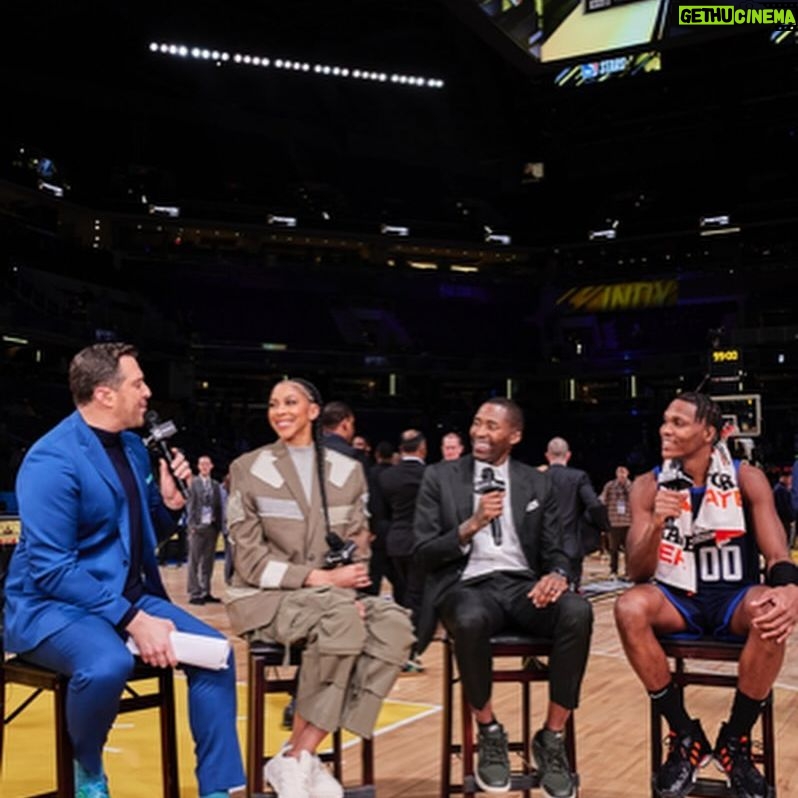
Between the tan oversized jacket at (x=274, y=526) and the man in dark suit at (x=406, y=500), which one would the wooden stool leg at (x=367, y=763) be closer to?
the tan oversized jacket at (x=274, y=526)

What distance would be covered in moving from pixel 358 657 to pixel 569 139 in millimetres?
33444

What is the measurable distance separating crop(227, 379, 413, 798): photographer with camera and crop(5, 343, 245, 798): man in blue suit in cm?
21

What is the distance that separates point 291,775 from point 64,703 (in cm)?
76

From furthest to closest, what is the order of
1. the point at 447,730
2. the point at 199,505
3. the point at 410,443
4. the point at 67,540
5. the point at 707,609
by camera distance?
the point at 199,505 < the point at 410,443 < the point at 447,730 < the point at 707,609 < the point at 67,540

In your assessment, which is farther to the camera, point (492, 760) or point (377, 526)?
point (377, 526)

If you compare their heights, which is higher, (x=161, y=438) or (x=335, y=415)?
(x=335, y=415)

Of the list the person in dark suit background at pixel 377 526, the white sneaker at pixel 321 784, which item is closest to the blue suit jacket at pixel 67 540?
the white sneaker at pixel 321 784

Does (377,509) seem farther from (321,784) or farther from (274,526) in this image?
(321,784)

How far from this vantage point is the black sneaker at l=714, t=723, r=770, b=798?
3.66 meters

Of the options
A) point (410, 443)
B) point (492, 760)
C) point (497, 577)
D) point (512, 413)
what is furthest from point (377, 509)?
point (492, 760)

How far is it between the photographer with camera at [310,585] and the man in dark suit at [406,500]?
309 centimetres

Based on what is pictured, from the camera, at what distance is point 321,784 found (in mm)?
3477

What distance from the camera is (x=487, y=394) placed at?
34.1 meters

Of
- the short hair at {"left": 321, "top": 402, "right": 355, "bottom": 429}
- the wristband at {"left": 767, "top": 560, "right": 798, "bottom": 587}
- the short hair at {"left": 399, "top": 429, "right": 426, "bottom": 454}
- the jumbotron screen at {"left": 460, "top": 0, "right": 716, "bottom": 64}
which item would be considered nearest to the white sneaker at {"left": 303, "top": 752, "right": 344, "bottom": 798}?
the wristband at {"left": 767, "top": 560, "right": 798, "bottom": 587}
